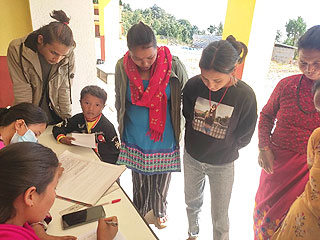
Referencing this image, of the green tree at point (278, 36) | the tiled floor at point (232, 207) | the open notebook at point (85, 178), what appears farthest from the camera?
the green tree at point (278, 36)

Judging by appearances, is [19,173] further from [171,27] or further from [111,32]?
[111,32]

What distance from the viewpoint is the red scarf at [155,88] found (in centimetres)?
141

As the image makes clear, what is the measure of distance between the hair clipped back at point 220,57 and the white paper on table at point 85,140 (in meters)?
0.70

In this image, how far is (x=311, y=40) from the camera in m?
1.08

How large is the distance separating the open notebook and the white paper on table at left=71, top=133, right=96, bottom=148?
0.31 ft

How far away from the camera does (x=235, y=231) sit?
6.16 ft

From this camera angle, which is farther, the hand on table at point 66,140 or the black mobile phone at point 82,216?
the hand on table at point 66,140

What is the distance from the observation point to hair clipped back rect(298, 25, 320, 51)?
42.2 inches

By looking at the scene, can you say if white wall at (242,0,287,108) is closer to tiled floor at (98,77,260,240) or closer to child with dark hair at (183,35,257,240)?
tiled floor at (98,77,260,240)

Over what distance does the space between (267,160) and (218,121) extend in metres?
0.33

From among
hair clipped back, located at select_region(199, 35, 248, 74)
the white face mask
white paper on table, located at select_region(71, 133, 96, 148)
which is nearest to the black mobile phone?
the white face mask

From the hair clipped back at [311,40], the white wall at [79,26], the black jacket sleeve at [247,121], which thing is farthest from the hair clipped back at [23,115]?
the white wall at [79,26]

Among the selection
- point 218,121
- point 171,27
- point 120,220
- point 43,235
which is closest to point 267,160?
point 218,121

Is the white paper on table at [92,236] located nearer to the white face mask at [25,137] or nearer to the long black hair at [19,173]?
the long black hair at [19,173]
